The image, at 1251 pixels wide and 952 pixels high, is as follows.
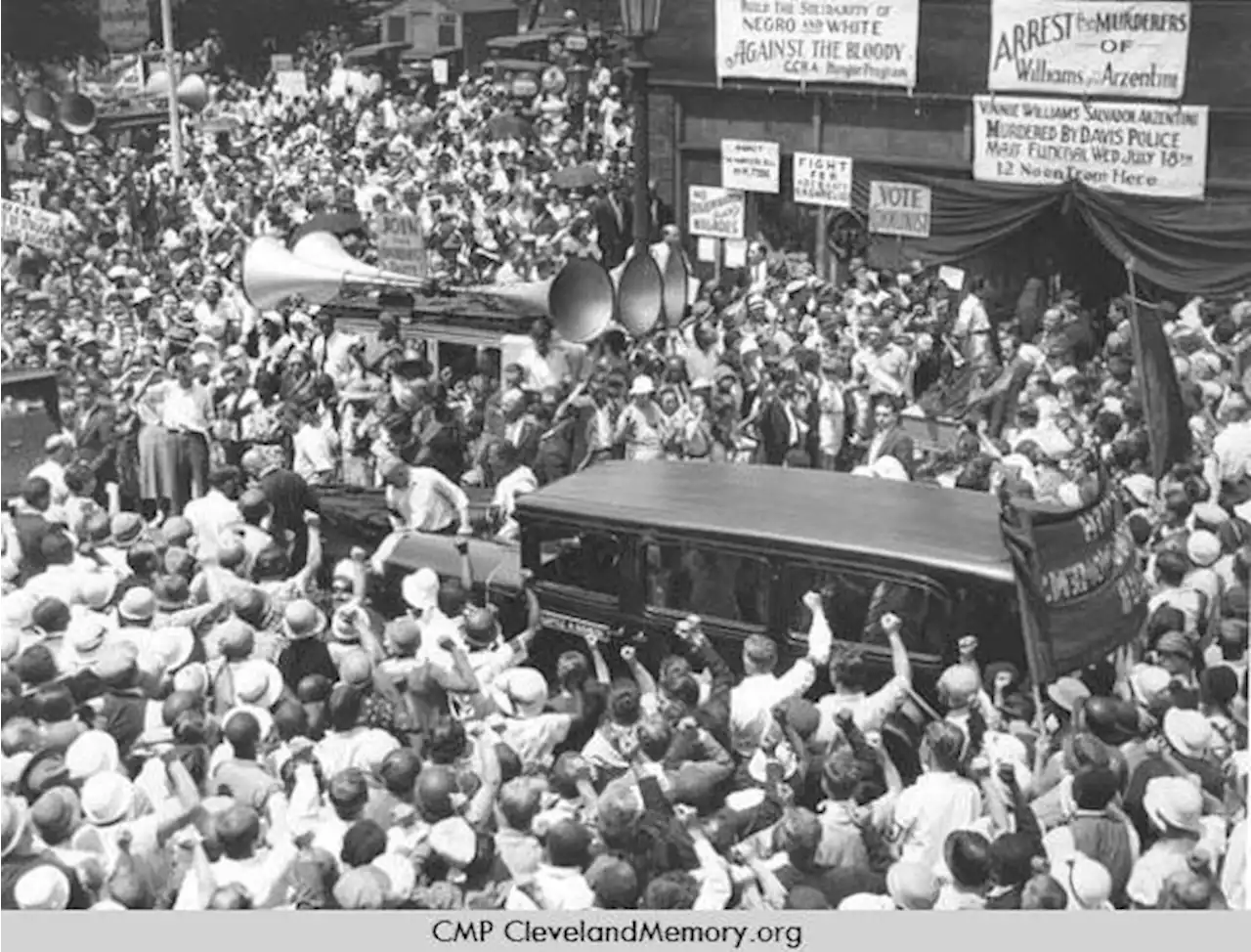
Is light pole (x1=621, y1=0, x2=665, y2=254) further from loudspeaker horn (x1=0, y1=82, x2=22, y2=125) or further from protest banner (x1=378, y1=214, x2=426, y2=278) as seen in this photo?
loudspeaker horn (x1=0, y1=82, x2=22, y2=125)

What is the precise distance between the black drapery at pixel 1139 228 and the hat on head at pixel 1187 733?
4705mm

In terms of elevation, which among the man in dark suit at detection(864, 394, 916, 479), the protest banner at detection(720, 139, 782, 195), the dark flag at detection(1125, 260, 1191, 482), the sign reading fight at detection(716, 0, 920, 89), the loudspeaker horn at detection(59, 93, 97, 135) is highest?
the sign reading fight at detection(716, 0, 920, 89)

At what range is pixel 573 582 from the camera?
7605 millimetres

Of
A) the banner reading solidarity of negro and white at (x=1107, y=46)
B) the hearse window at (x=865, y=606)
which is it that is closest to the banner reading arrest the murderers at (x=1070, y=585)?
the hearse window at (x=865, y=606)

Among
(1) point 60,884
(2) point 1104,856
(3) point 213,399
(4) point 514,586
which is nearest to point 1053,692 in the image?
(2) point 1104,856

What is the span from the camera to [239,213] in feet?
43.2

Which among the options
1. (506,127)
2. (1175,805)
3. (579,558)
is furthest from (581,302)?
(1175,805)

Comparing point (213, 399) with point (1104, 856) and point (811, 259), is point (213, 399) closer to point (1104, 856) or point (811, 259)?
point (811, 259)

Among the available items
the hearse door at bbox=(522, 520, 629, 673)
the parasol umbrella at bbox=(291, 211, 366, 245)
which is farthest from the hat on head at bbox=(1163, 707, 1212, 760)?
the parasol umbrella at bbox=(291, 211, 366, 245)

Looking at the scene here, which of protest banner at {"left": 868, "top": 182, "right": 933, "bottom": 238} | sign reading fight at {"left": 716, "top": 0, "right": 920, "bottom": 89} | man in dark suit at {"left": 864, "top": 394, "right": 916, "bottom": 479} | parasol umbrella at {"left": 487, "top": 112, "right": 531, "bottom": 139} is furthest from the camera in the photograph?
parasol umbrella at {"left": 487, "top": 112, "right": 531, "bottom": 139}

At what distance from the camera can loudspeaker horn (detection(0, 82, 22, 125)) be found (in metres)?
9.64

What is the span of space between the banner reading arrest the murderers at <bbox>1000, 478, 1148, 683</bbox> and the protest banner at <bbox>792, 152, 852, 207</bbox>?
19.8 ft

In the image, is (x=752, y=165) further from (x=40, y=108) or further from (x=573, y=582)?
(x=573, y=582)

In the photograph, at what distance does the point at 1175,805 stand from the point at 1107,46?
5872 mm
